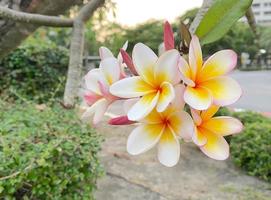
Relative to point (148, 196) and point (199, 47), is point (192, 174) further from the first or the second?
point (199, 47)

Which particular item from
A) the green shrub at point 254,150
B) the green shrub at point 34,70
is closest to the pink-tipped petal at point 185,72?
the green shrub at point 254,150

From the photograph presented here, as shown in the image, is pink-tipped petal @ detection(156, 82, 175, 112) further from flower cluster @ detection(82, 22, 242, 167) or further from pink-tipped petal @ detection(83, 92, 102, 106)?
pink-tipped petal @ detection(83, 92, 102, 106)

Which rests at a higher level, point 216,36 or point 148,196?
point 216,36

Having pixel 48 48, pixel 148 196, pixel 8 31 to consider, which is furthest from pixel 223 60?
pixel 48 48

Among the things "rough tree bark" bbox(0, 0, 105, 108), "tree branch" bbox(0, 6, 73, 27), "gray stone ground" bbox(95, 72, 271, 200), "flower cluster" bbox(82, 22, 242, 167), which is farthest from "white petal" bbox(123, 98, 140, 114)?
"gray stone ground" bbox(95, 72, 271, 200)

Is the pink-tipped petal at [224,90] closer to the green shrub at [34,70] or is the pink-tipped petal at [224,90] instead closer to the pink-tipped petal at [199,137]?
the pink-tipped petal at [199,137]

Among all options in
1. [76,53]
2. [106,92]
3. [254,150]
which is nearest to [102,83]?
[106,92]

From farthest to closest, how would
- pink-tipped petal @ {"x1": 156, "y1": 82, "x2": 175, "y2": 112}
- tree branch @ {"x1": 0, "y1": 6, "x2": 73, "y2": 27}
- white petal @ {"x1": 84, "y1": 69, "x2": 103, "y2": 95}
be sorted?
1. tree branch @ {"x1": 0, "y1": 6, "x2": 73, "y2": 27}
2. white petal @ {"x1": 84, "y1": 69, "x2": 103, "y2": 95}
3. pink-tipped petal @ {"x1": 156, "y1": 82, "x2": 175, "y2": 112}
